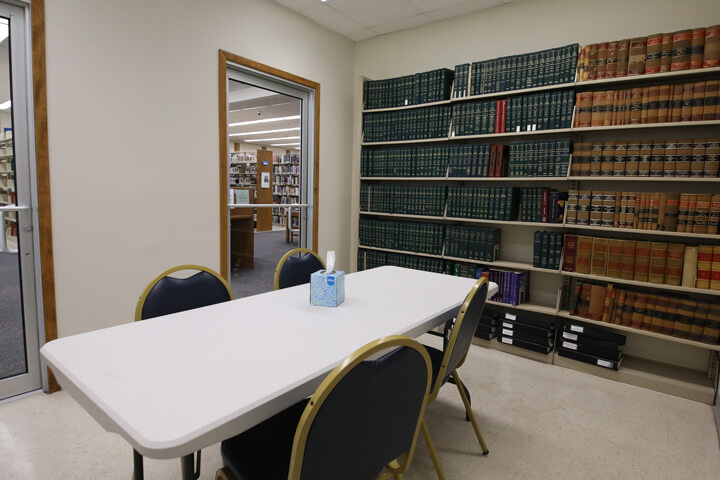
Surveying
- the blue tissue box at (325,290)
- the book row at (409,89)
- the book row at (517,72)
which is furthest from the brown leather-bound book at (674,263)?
the blue tissue box at (325,290)

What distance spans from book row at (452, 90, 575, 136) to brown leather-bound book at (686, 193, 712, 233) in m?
0.98

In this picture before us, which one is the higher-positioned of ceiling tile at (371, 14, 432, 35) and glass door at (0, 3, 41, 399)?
ceiling tile at (371, 14, 432, 35)

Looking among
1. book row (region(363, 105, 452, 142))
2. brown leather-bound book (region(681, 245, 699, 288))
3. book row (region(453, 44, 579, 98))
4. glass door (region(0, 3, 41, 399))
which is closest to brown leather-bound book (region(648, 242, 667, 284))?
brown leather-bound book (region(681, 245, 699, 288))

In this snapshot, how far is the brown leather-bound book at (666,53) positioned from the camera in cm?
267

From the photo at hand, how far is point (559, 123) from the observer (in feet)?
10.2

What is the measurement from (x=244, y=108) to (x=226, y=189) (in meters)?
0.83

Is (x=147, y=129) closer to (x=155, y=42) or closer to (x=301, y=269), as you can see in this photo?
(x=155, y=42)

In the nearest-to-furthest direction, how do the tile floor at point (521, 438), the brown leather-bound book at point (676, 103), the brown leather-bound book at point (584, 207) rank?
1. the tile floor at point (521, 438)
2. the brown leather-bound book at point (676, 103)
3. the brown leather-bound book at point (584, 207)

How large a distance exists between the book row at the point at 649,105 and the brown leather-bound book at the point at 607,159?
15cm

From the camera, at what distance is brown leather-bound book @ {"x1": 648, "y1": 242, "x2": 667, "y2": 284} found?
2.73 m

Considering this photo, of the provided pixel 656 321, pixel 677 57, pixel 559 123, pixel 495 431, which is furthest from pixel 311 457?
pixel 677 57

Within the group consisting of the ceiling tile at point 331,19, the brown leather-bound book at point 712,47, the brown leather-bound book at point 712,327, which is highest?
the ceiling tile at point 331,19

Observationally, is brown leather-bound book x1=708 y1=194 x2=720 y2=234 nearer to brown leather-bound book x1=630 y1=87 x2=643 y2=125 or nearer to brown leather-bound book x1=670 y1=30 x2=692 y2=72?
brown leather-bound book x1=630 y1=87 x2=643 y2=125

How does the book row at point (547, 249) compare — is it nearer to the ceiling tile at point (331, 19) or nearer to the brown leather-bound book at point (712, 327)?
the brown leather-bound book at point (712, 327)
